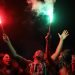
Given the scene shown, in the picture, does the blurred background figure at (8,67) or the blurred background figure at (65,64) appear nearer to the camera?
the blurred background figure at (65,64)

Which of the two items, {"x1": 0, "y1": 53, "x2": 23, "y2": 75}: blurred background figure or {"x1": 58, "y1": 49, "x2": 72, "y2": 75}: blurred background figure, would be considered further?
{"x1": 0, "y1": 53, "x2": 23, "y2": 75}: blurred background figure

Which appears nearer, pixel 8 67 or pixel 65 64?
pixel 65 64

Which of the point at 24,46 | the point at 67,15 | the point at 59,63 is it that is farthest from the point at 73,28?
the point at 59,63

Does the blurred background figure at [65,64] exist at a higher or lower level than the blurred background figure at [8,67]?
lower

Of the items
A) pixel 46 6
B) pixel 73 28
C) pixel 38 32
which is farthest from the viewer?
pixel 38 32

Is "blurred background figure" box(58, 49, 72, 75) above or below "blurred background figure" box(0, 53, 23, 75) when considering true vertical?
below

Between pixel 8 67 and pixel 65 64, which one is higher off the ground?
pixel 8 67

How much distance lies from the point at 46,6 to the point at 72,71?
2929 millimetres

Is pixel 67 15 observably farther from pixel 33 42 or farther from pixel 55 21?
pixel 33 42

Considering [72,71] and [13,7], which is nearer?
[72,71]

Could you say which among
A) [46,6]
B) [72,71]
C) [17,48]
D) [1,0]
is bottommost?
[72,71]

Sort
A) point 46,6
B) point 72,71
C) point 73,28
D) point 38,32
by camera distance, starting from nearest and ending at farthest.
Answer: point 72,71 → point 46,6 → point 73,28 → point 38,32

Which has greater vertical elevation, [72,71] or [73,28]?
[73,28]

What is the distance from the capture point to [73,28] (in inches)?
380
